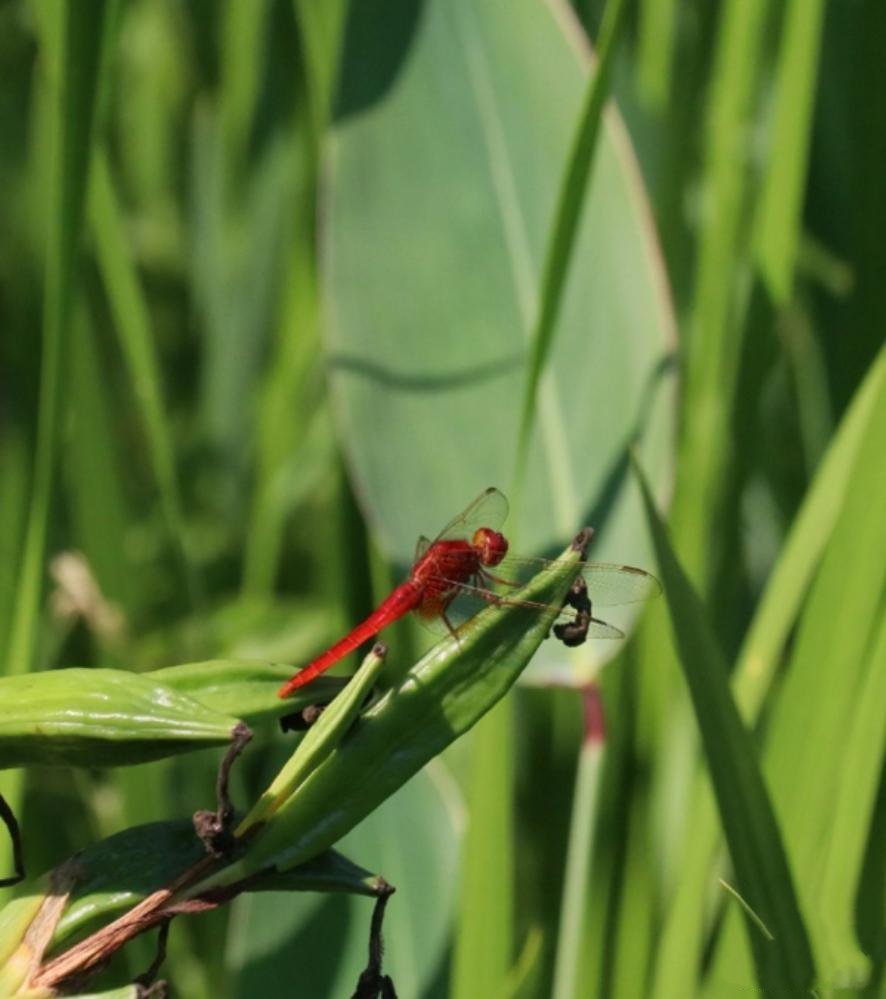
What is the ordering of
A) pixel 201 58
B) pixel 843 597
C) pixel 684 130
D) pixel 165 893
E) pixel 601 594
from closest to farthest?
pixel 165 893 < pixel 843 597 < pixel 601 594 < pixel 684 130 < pixel 201 58

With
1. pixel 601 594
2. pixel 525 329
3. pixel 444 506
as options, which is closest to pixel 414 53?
pixel 525 329

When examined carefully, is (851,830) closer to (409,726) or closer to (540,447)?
(409,726)

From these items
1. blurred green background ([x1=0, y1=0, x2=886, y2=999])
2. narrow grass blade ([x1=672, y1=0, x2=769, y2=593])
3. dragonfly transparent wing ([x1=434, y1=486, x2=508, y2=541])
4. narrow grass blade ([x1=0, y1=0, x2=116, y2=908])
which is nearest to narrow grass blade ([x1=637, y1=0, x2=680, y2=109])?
blurred green background ([x1=0, y1=0, x2=886, y2=999])

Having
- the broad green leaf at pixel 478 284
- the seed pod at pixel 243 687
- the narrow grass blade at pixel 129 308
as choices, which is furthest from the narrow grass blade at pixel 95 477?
the seed pod at pixel 243 687

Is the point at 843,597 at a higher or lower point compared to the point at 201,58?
lower

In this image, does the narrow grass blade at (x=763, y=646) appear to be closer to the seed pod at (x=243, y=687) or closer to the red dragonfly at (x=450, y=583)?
the red dragonfly at (x=450, y=583)

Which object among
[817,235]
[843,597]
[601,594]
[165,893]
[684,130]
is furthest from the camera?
[817,235]

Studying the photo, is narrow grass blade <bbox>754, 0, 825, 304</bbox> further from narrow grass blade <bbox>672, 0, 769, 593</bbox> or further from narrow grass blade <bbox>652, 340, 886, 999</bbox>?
narrow grass blade <bbox>652, 340, 886, 999</bbox>

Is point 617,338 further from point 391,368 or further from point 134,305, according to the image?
point 134,305

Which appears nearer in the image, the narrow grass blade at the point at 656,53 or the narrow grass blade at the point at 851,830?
the narrow grass blade at the point at 851,830
